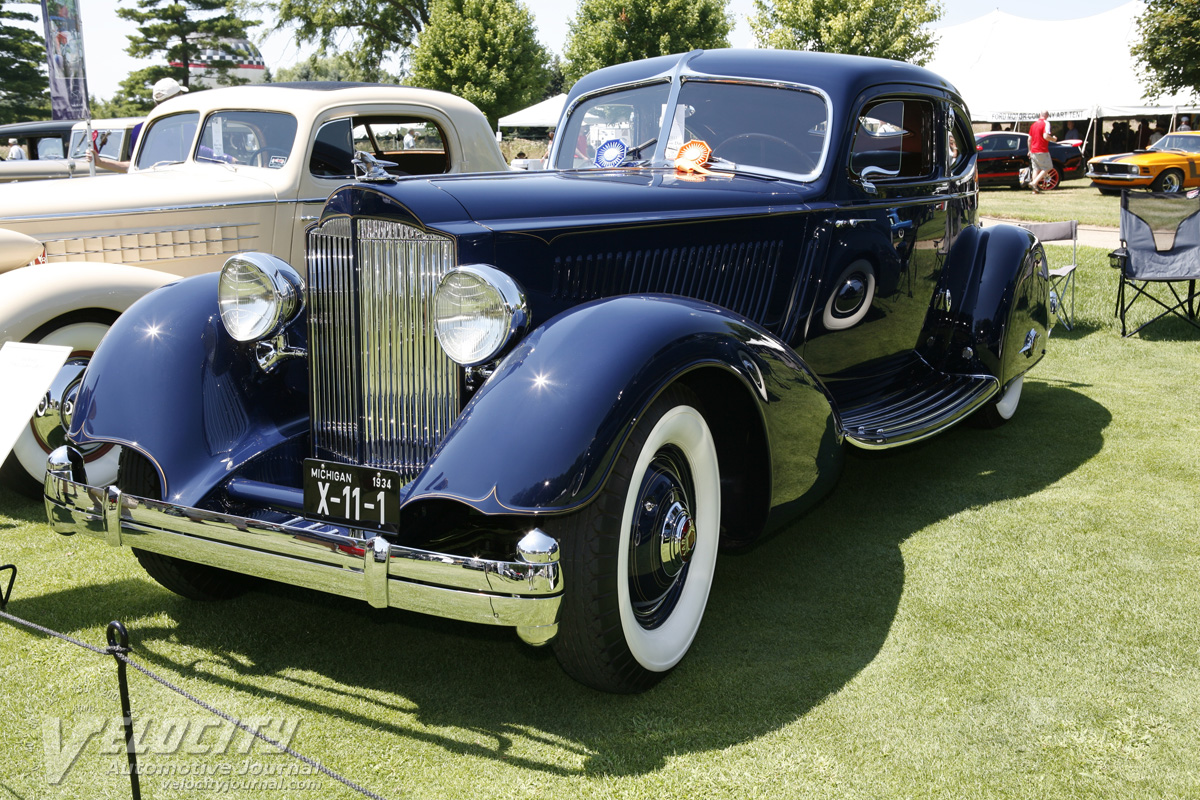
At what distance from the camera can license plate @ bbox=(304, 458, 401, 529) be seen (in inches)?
89.9

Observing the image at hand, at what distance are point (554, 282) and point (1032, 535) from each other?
7.58ft

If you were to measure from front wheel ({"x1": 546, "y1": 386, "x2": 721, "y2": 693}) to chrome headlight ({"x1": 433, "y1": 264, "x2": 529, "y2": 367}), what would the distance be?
0.45 meters

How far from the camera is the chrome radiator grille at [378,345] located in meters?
2.62

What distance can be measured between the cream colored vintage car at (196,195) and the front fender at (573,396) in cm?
261

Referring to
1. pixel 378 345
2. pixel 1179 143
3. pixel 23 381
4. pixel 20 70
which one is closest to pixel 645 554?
pixel 378 345

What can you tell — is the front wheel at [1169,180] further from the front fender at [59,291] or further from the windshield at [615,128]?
the front fender at [59,291]

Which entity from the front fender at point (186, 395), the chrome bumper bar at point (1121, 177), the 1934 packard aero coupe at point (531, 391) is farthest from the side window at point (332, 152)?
the chrome bumper bar at point (1121, 177)

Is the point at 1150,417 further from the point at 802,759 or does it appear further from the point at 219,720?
the point at 219,720

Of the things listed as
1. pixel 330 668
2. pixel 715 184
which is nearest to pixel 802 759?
pixel 330 668

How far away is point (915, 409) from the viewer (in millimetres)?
4102

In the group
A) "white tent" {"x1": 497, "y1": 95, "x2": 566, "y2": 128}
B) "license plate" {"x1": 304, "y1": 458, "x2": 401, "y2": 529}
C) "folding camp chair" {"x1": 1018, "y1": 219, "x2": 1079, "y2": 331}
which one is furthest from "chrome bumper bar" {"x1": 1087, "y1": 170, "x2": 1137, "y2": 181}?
"license plate" {"x1": 304, "y1": 458, "x2": 401, "y2": 529}

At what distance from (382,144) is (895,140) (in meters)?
3.78

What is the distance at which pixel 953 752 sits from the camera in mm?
2332

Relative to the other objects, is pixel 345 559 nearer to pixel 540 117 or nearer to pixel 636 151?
pixel 636 151
